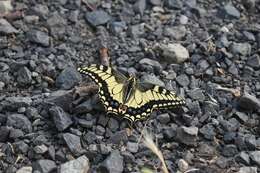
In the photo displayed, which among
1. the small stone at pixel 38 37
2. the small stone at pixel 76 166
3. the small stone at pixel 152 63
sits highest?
the small stone at pixel 38 37

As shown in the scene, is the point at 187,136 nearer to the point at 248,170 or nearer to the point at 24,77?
the point at 248,170

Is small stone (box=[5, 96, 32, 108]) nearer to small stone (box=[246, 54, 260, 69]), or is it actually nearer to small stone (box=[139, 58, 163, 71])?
small stone (box=[139, 58, 163, 71])

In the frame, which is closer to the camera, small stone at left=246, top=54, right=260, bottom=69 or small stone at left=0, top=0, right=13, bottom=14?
small stone at left=246, top=54, right=260, bottom=69

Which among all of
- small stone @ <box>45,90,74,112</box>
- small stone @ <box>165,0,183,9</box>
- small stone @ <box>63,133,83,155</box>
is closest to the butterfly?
small stone @ <box>45,90,74,112</box>

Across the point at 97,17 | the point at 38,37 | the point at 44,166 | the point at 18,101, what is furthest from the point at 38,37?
the point at 44,166

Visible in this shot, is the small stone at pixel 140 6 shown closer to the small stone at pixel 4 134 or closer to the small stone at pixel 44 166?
the small stone at pixel 4 134

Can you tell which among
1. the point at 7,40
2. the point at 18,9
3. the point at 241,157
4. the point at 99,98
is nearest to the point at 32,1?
the point at 18,9

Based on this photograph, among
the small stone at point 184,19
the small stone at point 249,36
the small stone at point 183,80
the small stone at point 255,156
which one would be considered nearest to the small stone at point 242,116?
the small stone at point 255,156
